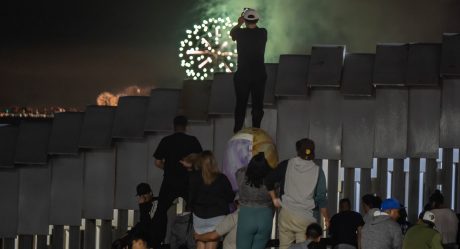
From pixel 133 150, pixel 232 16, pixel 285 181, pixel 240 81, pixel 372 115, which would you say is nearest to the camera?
pixel 285 181

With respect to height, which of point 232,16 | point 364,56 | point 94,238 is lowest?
point 94,238

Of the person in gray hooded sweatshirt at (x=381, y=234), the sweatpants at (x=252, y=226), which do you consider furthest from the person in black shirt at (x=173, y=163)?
the person in gray hooded sweatshirt at (x=381, y=234)

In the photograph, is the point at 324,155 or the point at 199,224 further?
the point at 324,155

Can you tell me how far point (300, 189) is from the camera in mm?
19344

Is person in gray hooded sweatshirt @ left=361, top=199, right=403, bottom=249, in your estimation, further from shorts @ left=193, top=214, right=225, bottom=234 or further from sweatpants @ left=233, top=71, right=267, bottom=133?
sweatpants @ left=233, top=71, right=267, bottom=133

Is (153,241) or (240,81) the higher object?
(240,81)

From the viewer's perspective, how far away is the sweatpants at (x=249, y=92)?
22.2m

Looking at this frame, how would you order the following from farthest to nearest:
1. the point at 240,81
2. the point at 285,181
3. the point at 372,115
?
the point at 372,115 < the point at 240,81 < the point at 285,181

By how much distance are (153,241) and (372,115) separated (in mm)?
5071

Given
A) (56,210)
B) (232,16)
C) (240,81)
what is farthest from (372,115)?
(232,16)

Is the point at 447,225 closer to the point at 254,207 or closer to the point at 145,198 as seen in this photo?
the point at 254,207

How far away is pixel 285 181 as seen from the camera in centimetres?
1942

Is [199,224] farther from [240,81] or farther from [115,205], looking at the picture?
[115,205]

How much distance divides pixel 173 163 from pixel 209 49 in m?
37.5
